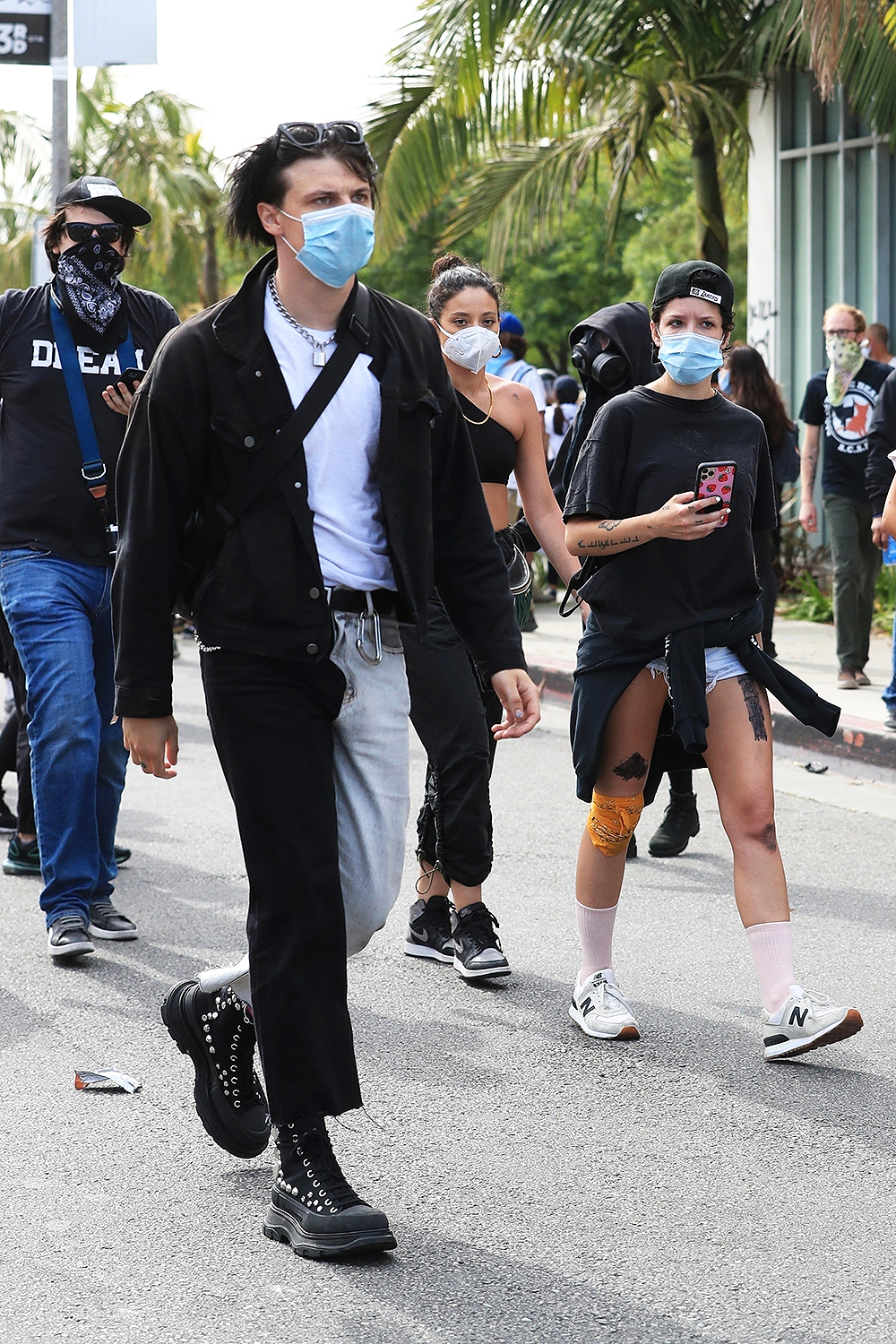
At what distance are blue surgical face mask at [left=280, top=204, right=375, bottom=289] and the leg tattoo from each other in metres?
1.73

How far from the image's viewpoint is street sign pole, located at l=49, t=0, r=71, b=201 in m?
10.6

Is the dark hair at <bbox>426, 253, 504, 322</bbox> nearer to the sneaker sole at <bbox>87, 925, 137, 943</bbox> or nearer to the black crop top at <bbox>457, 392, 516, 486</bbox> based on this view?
the black crop top at <bbox>457, 392, 516, 486</bbox>

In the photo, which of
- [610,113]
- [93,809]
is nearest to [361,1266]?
[93,809]

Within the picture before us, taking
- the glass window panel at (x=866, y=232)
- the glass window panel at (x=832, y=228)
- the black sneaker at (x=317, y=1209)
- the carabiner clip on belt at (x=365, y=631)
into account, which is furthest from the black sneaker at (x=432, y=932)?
the glass window panel at (x=832, y=228)

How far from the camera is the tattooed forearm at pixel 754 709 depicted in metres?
4.43

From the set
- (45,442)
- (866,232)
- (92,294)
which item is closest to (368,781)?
(45,442)

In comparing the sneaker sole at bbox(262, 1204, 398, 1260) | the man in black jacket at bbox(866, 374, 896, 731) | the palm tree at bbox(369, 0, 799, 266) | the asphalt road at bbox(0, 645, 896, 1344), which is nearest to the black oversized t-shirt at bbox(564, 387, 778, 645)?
the asphalt road at bbox(0, 645, 896, 1344)

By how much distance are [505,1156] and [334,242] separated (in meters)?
1.97

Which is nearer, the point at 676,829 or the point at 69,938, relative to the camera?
the point at 69,938

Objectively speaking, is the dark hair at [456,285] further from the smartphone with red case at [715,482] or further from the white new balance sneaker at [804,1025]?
the white new balance sneaker at [804,1025]

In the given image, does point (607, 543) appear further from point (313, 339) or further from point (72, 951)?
point (72, 951)

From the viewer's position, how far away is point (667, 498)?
4.41m

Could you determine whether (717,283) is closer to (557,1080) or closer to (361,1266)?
(557,1080)

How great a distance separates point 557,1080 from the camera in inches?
168
